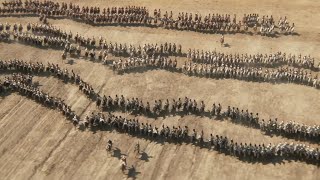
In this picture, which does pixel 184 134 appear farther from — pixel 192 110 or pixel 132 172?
pixel 132 172

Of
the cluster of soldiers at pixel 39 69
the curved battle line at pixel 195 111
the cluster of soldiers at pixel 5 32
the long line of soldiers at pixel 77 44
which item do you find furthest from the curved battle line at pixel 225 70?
the cluster of soldiers at pixel 5 32

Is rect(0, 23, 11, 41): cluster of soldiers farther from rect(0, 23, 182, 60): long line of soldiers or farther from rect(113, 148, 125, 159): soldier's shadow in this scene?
rect(113, 148, 125, 159): soldier's shadow

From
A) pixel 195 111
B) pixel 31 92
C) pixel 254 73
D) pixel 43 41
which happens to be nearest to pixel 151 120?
pixel 195 111

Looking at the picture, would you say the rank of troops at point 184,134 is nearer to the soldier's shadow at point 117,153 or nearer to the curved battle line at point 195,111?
the curved battle line at point 195,111

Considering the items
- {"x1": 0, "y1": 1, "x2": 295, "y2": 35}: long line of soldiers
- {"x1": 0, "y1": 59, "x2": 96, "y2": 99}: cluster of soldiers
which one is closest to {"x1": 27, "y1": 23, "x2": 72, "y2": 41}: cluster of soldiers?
{"x1": 0, "y1": 1, "x2": 295, "y2": 35}: long line of soldiers

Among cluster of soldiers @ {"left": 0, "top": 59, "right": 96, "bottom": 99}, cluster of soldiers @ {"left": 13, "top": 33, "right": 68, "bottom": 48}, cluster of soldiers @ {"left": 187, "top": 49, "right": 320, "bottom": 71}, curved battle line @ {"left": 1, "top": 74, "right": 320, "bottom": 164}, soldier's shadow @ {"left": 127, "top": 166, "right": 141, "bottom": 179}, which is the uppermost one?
cluster of soldiers @ {"left": 187, "top": 49, "right": 320, "bottom": 71}

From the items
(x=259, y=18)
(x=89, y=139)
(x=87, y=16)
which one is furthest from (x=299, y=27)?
(x=89, y=139)
